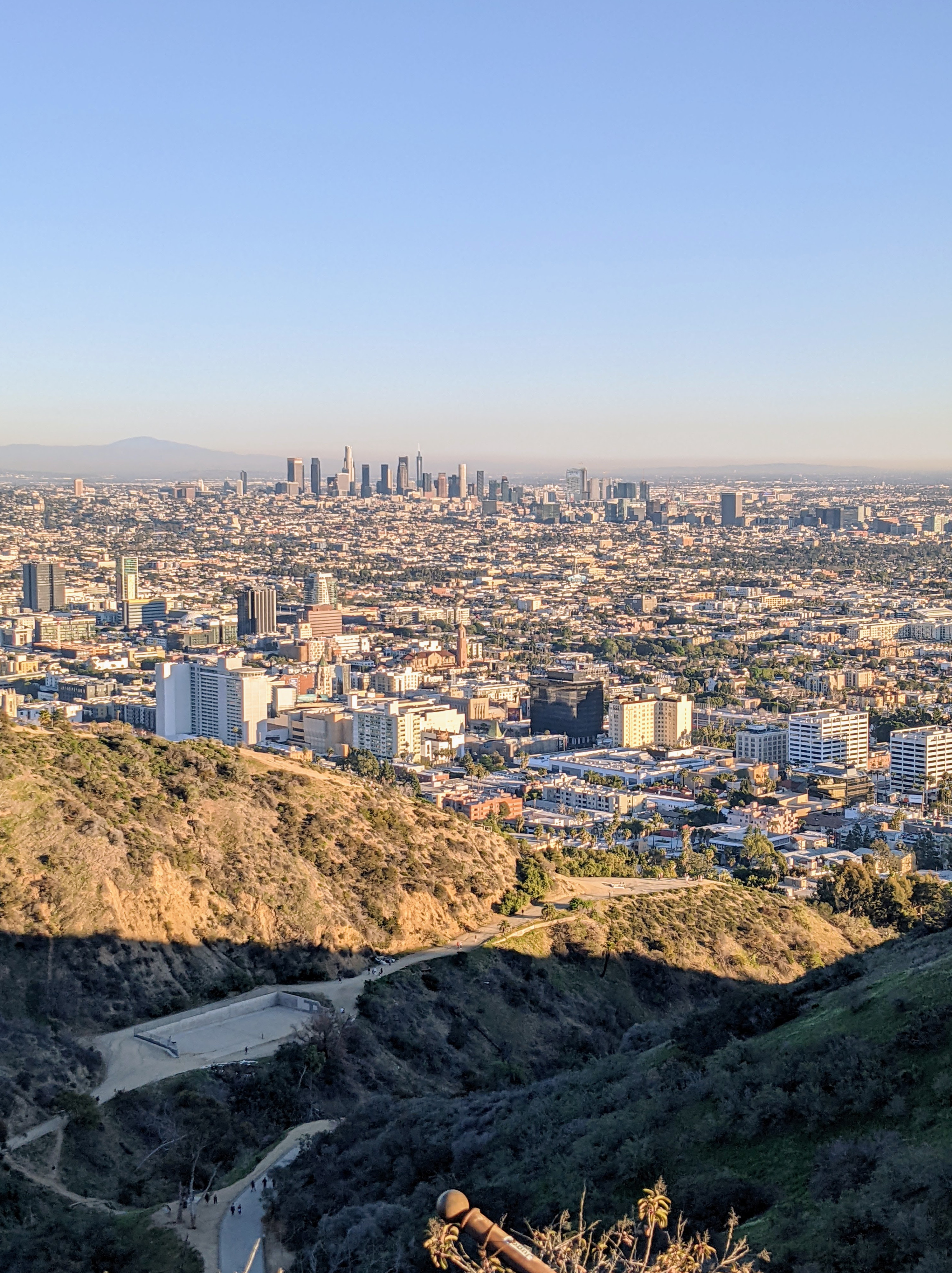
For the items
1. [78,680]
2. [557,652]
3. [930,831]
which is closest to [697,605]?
[557,652]

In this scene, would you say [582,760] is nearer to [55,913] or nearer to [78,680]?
[78,680]

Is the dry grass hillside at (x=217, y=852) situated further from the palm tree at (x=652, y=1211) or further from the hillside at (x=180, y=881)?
the palm tree at (x=652, y=1211)

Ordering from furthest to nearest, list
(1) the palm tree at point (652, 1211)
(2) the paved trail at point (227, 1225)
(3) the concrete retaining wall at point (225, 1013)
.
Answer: (3) the concrete retaining wall at point (225, 1013), (2) the paved trail at point (227, 1225), (1) the palm tree at point (652, 1211)

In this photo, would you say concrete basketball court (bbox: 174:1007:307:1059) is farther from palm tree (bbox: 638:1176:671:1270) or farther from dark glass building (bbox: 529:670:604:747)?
dark glass building (bbox: 529:670:604:747)

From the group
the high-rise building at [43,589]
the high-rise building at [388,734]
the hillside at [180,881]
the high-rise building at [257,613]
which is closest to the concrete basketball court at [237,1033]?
the hillside at [180,881]

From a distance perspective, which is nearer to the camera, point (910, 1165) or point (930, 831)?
point (910, 1165)

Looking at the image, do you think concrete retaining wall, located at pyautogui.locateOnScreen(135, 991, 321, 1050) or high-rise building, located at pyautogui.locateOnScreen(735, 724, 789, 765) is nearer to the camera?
concrete retaining wall, located at pyautogui.locateOnScreen(135, 991, 321, 1050)

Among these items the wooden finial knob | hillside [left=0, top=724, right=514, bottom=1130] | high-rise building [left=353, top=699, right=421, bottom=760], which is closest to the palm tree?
the wooden finial knob
